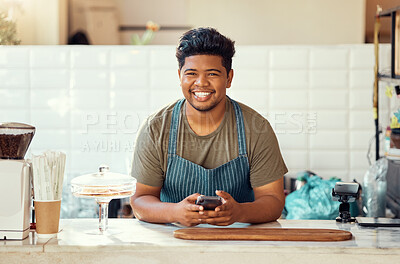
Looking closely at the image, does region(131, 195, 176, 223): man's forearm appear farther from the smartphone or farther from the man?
the smartphone

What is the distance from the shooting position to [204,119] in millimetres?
2549

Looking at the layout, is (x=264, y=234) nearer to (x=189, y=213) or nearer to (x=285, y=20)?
(x=189, y=213)

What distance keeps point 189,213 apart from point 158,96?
200cm

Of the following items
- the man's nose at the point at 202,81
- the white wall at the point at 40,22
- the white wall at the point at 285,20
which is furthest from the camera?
the white wall at the point at 285,20

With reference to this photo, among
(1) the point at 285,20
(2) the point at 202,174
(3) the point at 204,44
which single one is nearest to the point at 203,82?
(3) the point at 204,44

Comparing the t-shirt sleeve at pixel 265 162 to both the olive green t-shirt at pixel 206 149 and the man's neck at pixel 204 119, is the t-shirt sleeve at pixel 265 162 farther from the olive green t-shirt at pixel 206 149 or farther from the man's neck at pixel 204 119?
the man's neck at pixel 204 119

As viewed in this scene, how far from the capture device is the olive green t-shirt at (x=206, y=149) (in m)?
2.49

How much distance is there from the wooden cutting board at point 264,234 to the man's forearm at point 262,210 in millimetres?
187

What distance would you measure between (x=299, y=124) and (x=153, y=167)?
173cm

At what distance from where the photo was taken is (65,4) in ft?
16.4

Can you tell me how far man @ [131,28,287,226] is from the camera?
8.02ft

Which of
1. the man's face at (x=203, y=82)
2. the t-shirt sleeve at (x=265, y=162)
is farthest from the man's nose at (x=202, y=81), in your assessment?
the t-shirt sleeve at (x=265, y=162)

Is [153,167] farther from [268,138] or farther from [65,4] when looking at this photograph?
[65,4]

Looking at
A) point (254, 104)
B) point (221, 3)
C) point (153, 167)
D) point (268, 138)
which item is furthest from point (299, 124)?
point (221, 3)
